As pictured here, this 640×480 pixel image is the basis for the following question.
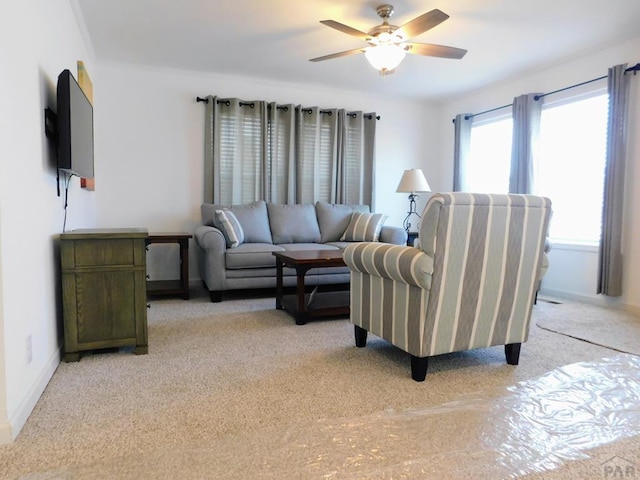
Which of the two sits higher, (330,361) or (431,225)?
(431,225)

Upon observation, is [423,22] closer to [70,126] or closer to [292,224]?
[70,126]

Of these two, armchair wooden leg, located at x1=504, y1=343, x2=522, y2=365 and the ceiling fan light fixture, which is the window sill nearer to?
armchair wooden leg, located at x1=504, y1=343, x2=522, y2=365

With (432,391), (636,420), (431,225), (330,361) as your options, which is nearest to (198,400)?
(330,361)

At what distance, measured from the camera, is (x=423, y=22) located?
276cm

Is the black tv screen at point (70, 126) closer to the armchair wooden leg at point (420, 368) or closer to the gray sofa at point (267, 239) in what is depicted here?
the gray sofa at point (267, 239)

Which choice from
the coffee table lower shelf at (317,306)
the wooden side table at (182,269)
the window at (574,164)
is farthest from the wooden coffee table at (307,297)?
the window at (574,164)

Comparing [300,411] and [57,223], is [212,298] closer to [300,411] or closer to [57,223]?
[57,223]

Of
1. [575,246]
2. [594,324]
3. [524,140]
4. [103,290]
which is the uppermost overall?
[524,140]

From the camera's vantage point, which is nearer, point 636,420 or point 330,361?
point 636,420

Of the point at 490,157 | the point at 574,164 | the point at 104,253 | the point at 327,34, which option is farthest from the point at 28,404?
the point at 490,157

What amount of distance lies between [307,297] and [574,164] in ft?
9.76

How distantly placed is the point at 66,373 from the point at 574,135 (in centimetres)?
467

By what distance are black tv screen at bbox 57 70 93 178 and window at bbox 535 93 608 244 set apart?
4209mm

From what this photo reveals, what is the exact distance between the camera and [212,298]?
12.6 ft
